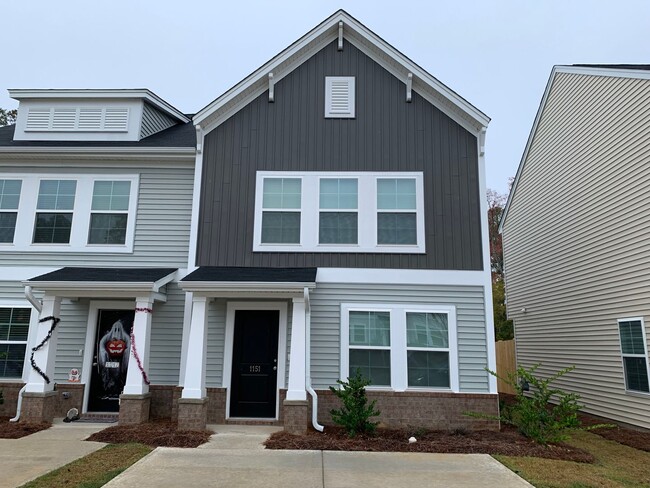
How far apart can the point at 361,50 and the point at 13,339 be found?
945cm

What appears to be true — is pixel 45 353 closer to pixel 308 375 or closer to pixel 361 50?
pixel 308 375

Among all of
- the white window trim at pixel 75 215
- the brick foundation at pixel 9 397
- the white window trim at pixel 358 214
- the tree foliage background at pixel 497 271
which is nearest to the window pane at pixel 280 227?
the white window trim at pixel 358 214

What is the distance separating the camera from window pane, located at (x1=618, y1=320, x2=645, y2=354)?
988cm

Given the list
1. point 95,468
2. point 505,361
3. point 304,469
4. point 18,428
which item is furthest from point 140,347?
point 505,361

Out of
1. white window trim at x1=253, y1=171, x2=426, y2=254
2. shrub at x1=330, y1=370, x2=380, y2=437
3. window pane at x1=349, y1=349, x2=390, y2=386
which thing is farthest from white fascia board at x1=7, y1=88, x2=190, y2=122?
shrub at x1=330, y1=370, x2=380, y2=437

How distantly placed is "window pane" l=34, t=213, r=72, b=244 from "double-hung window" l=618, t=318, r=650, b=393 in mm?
11965

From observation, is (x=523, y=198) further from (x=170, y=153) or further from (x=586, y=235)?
(x=170, y=153)

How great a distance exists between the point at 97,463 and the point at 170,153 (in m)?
6.33

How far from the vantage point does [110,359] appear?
9.92 meters

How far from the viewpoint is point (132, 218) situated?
1038cm

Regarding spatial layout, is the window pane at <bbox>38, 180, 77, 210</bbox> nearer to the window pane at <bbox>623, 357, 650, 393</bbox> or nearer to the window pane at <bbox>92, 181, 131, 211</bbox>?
the window pane at <bbox>92, 181, 131, 211</bbox>

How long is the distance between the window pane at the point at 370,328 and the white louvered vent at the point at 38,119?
839cm

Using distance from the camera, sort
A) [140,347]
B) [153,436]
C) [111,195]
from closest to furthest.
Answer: [153,436] < [140,347] < [111,195]

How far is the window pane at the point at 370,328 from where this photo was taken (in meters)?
9.41
